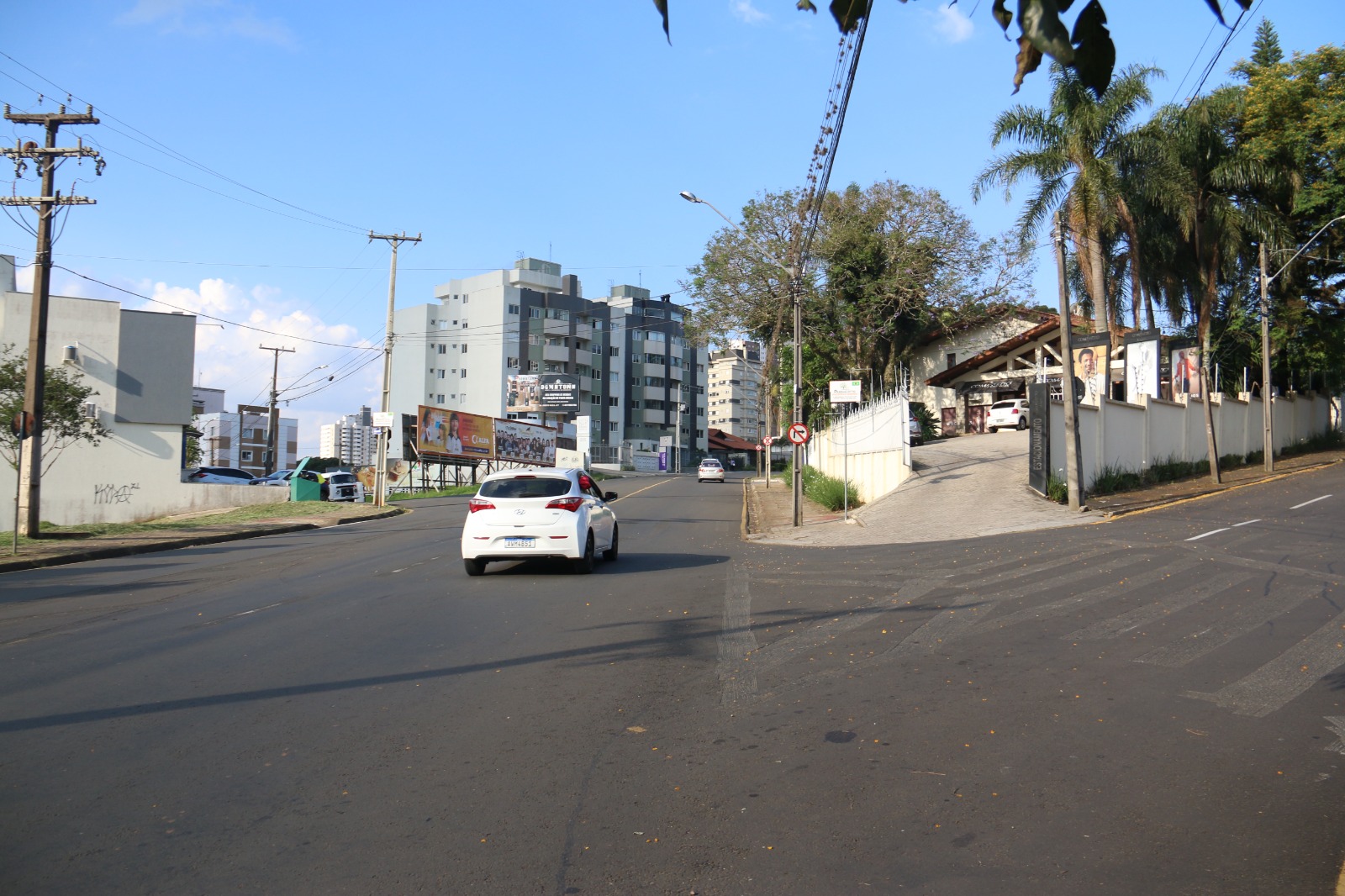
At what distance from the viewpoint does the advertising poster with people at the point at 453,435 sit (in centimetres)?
5534

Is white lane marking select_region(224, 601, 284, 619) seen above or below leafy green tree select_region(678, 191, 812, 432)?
below

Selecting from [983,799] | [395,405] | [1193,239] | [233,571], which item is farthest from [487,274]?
[983,799]

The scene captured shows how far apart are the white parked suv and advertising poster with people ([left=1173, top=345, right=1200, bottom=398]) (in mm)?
10497

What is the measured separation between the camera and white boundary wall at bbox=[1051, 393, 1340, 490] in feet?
88.6

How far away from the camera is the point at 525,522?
47.8ft

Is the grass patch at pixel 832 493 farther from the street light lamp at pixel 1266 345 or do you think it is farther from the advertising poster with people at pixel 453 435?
the advertising poster with people at pixel 453 435

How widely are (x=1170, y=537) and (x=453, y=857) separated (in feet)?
52.1

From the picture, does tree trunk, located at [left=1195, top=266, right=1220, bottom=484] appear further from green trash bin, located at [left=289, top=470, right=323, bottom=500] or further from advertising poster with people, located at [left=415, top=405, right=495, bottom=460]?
advertising poster with people, located at [left=415, top=405, right=495, bottom=460]

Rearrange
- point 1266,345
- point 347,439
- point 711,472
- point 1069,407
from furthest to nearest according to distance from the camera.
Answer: point 347,439
point 711,472
point 1266,345
point 1069,407

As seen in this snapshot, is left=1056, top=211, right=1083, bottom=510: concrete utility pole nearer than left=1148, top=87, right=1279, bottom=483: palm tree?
Yes

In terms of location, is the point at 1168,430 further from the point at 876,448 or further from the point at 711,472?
the point at 711,472

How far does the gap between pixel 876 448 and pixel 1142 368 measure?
10.1m

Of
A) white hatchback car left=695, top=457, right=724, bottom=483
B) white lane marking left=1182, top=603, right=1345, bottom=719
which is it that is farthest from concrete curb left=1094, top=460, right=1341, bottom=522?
white hatchback car left=695, top=457, right=724, bottom=483

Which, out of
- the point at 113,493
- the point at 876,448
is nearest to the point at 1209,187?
the point at 876,448
